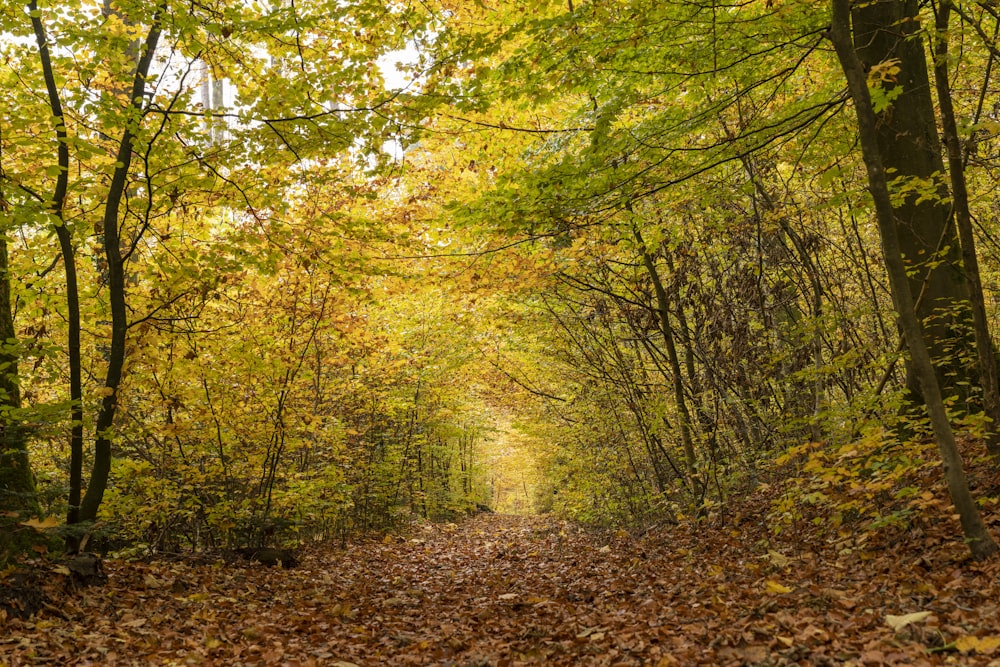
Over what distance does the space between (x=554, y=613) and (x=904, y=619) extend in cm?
348

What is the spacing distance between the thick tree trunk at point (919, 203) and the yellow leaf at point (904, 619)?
326cm

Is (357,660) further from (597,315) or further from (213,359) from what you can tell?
(597,315)

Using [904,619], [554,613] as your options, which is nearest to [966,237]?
[904,619]

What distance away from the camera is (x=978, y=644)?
3465mm

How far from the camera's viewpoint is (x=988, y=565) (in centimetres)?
473

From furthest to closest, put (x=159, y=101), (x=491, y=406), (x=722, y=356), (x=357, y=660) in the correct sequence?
(x=491, y=406)
(x=722, y=356)
(x=159, y=101)
(x=357, y=660)

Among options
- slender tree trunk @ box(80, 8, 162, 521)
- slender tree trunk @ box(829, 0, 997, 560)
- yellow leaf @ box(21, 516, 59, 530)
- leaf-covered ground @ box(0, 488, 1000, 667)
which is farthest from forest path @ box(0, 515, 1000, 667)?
slender tree trunk @ box(80, 8, 162, 521)

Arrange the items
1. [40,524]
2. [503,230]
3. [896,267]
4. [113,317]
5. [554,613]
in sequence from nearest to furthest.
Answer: [896,267], [40,524], [554,613], [503,230], [113,317]

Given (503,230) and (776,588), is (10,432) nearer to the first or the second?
(503,230)

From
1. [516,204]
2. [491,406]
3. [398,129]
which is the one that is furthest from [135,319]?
[491,406]

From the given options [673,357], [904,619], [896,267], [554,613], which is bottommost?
[554,613]

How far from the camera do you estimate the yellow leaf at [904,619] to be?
4023 mm

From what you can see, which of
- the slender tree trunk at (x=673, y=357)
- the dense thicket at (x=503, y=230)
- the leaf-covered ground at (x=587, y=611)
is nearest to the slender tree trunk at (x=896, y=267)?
the dense thicket at (x=503, y=230)

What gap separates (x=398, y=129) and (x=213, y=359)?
14.3 ft
